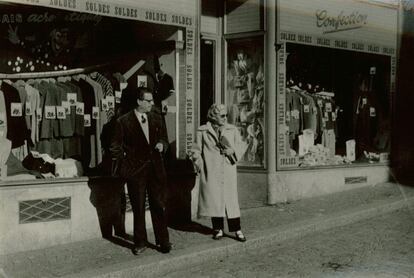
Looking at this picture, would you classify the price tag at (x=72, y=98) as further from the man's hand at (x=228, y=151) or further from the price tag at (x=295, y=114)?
the price tag at (x=295, y=114)

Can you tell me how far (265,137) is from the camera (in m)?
11.0

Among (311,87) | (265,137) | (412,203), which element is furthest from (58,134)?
(412,203)

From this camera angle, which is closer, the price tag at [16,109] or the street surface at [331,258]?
the street surface at [331,258]

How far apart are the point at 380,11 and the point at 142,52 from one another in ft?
20.1

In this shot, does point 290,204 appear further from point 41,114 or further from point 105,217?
point 41,114

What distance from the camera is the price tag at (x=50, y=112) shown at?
8516 millimetres

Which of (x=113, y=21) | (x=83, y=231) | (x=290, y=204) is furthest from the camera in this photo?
(x=290, y=204)

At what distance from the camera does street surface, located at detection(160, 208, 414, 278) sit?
21.7 ft

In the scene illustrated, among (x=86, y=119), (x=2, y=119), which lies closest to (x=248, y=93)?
(x=86, y=119)

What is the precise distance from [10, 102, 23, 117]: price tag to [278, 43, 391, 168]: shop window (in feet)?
15.8

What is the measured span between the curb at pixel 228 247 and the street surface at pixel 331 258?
0.11 metres

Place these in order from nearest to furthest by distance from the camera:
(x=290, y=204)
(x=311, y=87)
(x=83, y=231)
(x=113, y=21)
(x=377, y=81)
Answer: (x=83, y=231) < (x=113, y=21) < (x=290, y=204) < (x=311, y=87) < (x=377, y=81)

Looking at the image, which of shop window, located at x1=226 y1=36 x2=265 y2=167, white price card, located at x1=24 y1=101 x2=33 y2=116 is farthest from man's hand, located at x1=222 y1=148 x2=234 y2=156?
shop window, located at x1=226 y1=36 x2=265 y2=167

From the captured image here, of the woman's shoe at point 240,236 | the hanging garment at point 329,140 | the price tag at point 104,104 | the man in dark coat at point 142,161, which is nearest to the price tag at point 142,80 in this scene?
the price tag at point 104,104
